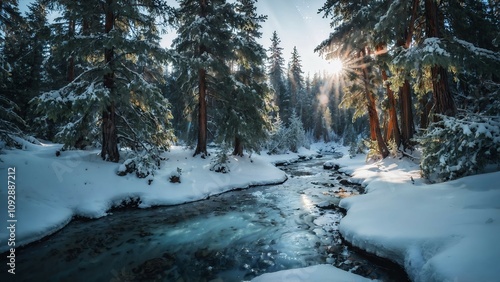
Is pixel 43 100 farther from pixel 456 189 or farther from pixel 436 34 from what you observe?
pixel 436 34

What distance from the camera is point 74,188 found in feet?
32.2

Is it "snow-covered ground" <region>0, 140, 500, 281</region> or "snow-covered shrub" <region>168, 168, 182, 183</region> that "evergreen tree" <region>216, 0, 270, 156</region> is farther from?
"snow-covered shrub" <region>168, 168, 182, 183</region>

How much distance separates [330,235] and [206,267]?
12.2ft

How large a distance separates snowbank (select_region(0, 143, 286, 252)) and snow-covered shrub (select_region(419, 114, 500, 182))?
9454 millimetres

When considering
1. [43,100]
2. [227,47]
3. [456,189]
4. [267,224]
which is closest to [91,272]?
[267,224]

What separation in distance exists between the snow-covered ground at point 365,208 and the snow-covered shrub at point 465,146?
731mm

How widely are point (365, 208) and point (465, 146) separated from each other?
3537 millimetres

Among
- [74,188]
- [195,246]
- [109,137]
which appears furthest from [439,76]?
[74,188]

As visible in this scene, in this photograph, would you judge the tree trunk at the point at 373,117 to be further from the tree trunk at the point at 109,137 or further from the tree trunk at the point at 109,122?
the tree trunk at the point at 109,137

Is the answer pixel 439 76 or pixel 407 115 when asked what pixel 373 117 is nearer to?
pixel 407 115

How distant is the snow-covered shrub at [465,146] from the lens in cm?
738

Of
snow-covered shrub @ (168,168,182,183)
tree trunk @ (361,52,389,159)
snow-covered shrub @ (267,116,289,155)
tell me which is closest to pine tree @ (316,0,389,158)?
tree trunk @ (361,52,389,159)

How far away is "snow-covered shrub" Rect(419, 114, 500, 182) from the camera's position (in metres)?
7.38

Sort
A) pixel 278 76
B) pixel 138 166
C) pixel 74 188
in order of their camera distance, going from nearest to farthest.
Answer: pixel 74 188 < pixel 138 166 < pixel 278 76
